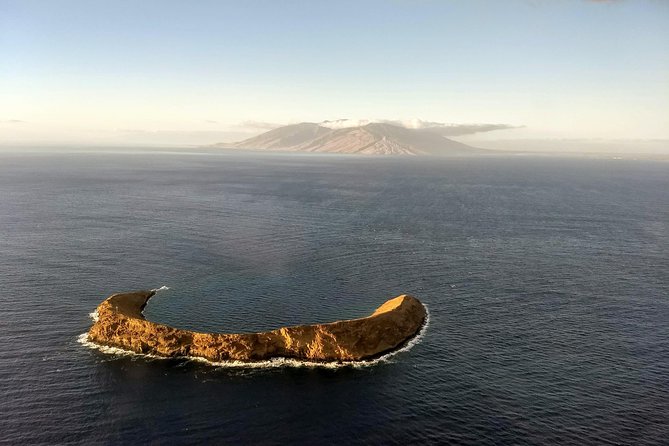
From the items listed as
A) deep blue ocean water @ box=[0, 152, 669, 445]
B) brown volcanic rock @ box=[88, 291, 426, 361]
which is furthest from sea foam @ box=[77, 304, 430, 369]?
deep blue ocean water @ box=[0, 152, 669, 445]

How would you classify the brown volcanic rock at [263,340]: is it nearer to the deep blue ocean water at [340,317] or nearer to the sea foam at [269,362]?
the sea foam at [269,362]

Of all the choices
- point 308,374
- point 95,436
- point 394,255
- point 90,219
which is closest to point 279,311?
point 308,374

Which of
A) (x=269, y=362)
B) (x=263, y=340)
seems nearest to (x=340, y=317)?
(x=263, y=340)

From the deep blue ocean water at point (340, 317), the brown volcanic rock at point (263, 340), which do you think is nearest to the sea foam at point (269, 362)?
the brown volcanic rock at point (263, 340)

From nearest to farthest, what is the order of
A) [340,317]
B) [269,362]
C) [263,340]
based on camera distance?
[269,362]
[263,340]
[340,317]

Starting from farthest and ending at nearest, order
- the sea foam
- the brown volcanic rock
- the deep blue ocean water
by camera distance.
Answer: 1. the brown volcanic rock
2. the sea foam
3. the deep blue ocean water

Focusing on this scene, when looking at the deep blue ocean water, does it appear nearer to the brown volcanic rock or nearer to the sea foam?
the sea foam

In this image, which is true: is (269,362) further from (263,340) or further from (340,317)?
(340,317)

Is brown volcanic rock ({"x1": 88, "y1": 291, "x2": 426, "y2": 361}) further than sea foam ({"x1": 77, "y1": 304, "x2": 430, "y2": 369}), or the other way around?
brown volcanic rock ({"x1": 88, "y1": 291, "x2": 426, "y2": 361})

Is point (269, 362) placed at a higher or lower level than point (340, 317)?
lower
